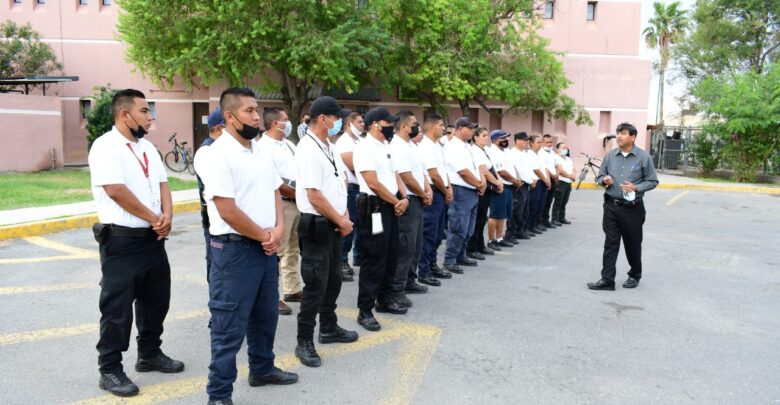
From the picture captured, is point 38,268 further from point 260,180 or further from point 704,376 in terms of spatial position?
point 704,376

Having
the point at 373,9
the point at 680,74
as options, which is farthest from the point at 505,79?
the point at 680,74

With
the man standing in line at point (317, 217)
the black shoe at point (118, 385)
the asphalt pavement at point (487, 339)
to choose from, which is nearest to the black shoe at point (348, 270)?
the asphalt pavement at point (487, 339)

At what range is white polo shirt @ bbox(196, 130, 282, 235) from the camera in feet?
11.0

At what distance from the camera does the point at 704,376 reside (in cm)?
421

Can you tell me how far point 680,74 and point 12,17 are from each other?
38.3 m

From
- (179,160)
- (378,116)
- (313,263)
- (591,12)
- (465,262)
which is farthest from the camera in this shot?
(591,12)

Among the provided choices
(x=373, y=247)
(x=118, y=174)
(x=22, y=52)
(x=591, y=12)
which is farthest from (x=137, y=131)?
(x=591, y=12)

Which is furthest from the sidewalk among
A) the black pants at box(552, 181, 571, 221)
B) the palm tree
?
the palm tree

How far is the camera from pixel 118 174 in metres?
3.71

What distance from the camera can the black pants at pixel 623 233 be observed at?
666 centimetres

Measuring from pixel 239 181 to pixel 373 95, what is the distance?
20683 millimetres

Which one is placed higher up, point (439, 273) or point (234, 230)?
point (234, 230)

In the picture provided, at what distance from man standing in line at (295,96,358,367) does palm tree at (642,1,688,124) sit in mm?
45211

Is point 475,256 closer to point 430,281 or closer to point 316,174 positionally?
point 430,281
